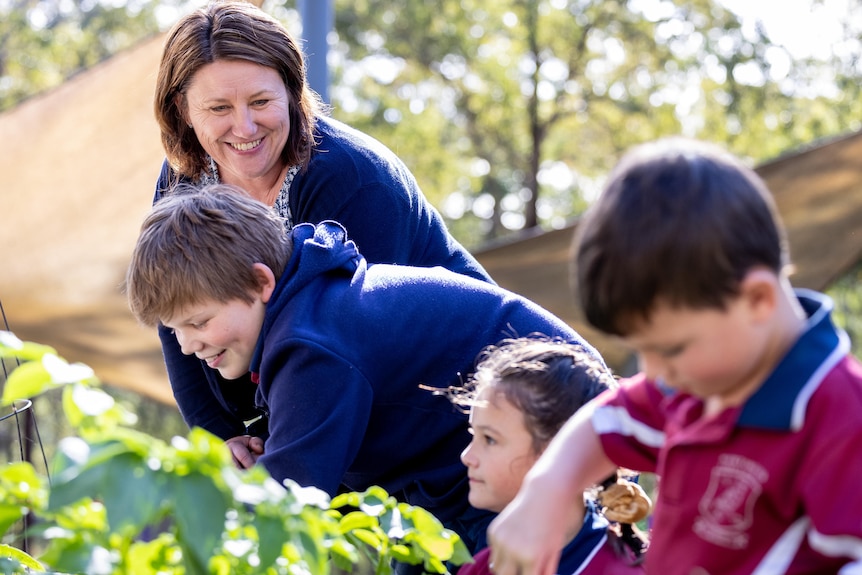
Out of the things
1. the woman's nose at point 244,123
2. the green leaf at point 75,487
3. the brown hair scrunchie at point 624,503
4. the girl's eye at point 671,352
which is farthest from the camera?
the woman's nose at point 244,123

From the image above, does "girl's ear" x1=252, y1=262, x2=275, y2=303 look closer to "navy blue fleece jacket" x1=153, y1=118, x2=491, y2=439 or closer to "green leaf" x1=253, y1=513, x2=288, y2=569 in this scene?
"navy blue fleece jacket" x1=153, y1=118, x2=491, y2=439

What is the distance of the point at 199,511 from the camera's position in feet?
2.98

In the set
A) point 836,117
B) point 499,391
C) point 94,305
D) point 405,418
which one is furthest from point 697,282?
point 836,117

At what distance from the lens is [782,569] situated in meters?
1.01

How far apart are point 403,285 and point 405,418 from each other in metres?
0.20

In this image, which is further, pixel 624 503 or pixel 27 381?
pixel 624 503

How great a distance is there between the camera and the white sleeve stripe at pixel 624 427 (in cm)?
119

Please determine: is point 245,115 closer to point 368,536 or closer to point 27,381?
point 368,536

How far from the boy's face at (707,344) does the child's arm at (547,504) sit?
182 mm

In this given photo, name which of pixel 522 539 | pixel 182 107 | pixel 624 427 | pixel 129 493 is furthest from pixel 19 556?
pixel 182 107

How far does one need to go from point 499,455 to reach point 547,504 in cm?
42

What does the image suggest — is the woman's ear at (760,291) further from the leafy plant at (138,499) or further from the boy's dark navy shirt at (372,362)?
the boy's dark navy shirt at (372,362)

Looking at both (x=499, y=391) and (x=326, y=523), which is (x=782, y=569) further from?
(x=499, y=391)

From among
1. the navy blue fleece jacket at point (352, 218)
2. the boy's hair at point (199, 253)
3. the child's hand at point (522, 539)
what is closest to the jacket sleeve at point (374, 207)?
the navy blue fleece jacket at point (352, 218)
